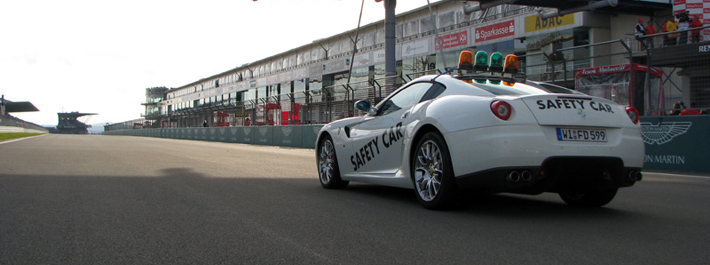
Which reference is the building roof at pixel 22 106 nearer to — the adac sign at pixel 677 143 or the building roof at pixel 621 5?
the building roof at pixel 621 5

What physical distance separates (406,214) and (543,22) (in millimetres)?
26955

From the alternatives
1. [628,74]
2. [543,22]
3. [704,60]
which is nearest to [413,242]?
[704,60]

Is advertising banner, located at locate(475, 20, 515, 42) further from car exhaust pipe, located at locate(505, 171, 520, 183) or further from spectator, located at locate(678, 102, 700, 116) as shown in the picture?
car exhaust pipe, located at locate(505, 171, 520, 183)

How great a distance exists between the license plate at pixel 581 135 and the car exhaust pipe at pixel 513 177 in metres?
0.43

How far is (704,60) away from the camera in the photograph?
10562mm

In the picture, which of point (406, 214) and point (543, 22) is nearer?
point (406, 214)

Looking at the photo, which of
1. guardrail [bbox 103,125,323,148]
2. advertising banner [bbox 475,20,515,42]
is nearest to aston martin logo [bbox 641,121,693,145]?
guardrail [bbox 103,125,323,148]

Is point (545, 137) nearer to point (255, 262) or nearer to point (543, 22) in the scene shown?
point (255, 262)

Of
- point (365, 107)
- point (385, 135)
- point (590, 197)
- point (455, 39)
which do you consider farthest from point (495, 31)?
point (590, 197)

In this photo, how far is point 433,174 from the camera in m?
5.02

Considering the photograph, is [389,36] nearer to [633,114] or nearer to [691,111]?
[691,111]

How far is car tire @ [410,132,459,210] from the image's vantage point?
480cm

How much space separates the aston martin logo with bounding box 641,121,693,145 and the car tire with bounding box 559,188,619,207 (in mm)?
6081

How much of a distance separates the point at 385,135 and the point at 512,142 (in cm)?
175
